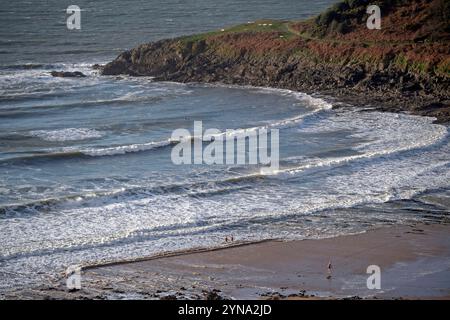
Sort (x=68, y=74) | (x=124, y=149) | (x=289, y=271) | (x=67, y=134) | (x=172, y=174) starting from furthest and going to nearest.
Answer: (x=68, y=74) < (x=67, y=134) < (x=124, y=149) < (x=172, y=174) < (x=289, y=271)

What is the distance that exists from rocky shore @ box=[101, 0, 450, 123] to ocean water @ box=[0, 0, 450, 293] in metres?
1.58

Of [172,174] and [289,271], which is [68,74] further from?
[289,271]

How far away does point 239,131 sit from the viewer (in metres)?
39.0

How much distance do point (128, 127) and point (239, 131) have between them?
17.5 ft

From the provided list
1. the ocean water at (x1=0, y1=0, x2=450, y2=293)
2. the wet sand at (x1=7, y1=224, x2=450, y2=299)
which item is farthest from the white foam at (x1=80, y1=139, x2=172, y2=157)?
the wet sand at (x1=7, y1=224, x2=450, y2=299)

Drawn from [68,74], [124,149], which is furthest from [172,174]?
[68,74]

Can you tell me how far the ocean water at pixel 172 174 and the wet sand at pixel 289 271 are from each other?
87 cm

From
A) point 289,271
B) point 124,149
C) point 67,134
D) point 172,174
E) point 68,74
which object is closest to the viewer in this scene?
point 289,271

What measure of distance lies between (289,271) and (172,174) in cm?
1029

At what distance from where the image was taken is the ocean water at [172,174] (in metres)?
26.3

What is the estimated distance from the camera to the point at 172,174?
32656 mm

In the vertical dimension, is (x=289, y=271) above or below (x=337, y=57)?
below
